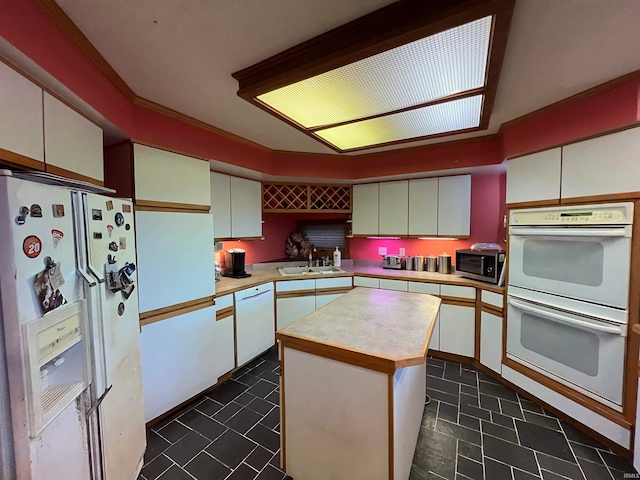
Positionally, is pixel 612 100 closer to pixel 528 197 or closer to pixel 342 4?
pixel 528 197

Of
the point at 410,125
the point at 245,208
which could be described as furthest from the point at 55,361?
the point at 410,125

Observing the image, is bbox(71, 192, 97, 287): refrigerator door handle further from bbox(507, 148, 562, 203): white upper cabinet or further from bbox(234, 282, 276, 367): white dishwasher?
bbox(507, 148, 562, 203): white upper cabinet

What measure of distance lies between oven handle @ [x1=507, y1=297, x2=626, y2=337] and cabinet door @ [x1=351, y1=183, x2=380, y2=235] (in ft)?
5.65

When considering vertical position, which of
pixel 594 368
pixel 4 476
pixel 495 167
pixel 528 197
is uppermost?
pixel 495 167

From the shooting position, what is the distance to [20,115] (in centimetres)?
107

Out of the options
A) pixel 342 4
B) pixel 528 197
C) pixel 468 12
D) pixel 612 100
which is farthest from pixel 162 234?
pixel 612 100

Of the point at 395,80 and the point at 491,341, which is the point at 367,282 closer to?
the point at 491,341

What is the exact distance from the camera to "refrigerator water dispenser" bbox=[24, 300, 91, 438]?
2.81 ft

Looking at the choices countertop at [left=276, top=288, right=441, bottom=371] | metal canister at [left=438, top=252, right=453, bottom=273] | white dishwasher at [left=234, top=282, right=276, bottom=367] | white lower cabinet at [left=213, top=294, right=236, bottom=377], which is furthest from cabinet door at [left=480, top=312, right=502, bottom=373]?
white lower cabinet at [left=213, top=294, right=236, bottom=377]

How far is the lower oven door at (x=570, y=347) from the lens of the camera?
5.82 feet

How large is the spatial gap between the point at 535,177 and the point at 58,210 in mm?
3023

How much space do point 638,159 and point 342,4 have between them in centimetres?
197

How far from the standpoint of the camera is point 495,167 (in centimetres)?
285

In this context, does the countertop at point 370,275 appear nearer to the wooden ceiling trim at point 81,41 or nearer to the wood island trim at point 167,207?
the wood island trim at point 167,207
